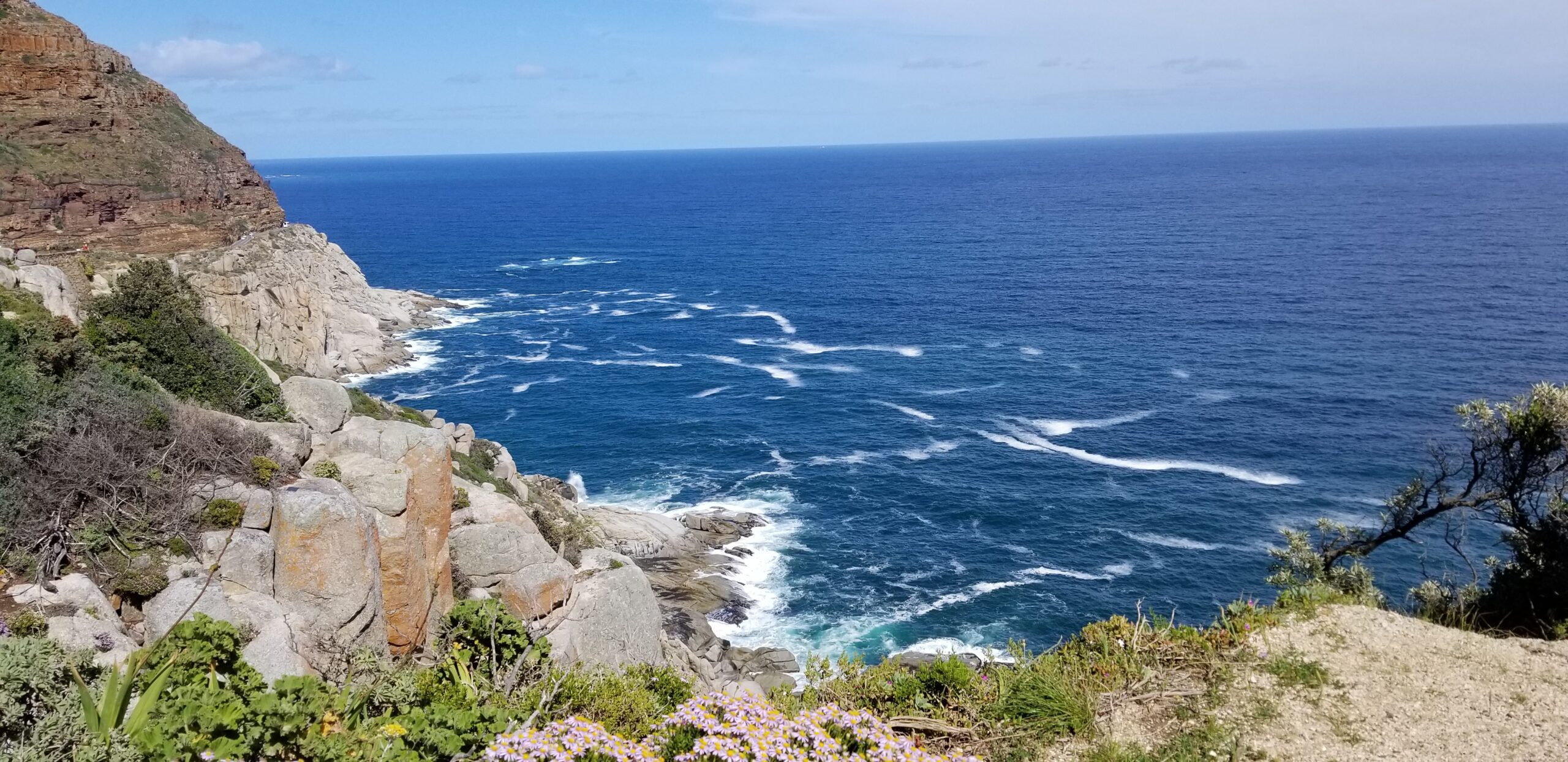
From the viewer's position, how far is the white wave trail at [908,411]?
80.3m

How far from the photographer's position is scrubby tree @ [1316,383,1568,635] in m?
19.1

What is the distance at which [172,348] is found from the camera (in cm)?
2928

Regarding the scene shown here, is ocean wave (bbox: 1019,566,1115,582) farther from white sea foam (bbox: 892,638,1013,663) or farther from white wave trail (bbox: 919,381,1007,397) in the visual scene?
white wave trail (bbox: 919,381,1007,397)

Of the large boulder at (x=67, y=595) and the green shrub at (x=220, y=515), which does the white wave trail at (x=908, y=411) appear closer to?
the green shrub at (x=220, y=515)

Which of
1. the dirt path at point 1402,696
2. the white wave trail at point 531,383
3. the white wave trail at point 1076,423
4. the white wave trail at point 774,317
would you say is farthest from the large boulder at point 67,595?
the white wave trail at point 774,317

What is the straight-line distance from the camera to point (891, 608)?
52.2 metres

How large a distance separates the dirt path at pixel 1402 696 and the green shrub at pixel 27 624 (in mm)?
19263

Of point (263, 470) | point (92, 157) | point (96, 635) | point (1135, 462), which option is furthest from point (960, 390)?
point (92, 157)

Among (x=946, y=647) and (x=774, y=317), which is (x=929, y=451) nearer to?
(x=946, y=647)

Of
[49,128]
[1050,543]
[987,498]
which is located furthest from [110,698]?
[49,128]

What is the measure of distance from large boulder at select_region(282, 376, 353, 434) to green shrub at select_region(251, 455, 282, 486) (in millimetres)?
5600

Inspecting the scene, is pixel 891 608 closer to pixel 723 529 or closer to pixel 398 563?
pixel 723 529

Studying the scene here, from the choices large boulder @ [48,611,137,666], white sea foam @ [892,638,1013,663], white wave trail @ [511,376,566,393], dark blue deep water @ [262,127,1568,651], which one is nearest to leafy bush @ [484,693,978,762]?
large boulder @ [48,611,137,666]

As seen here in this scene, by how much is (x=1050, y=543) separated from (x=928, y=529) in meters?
7.90
